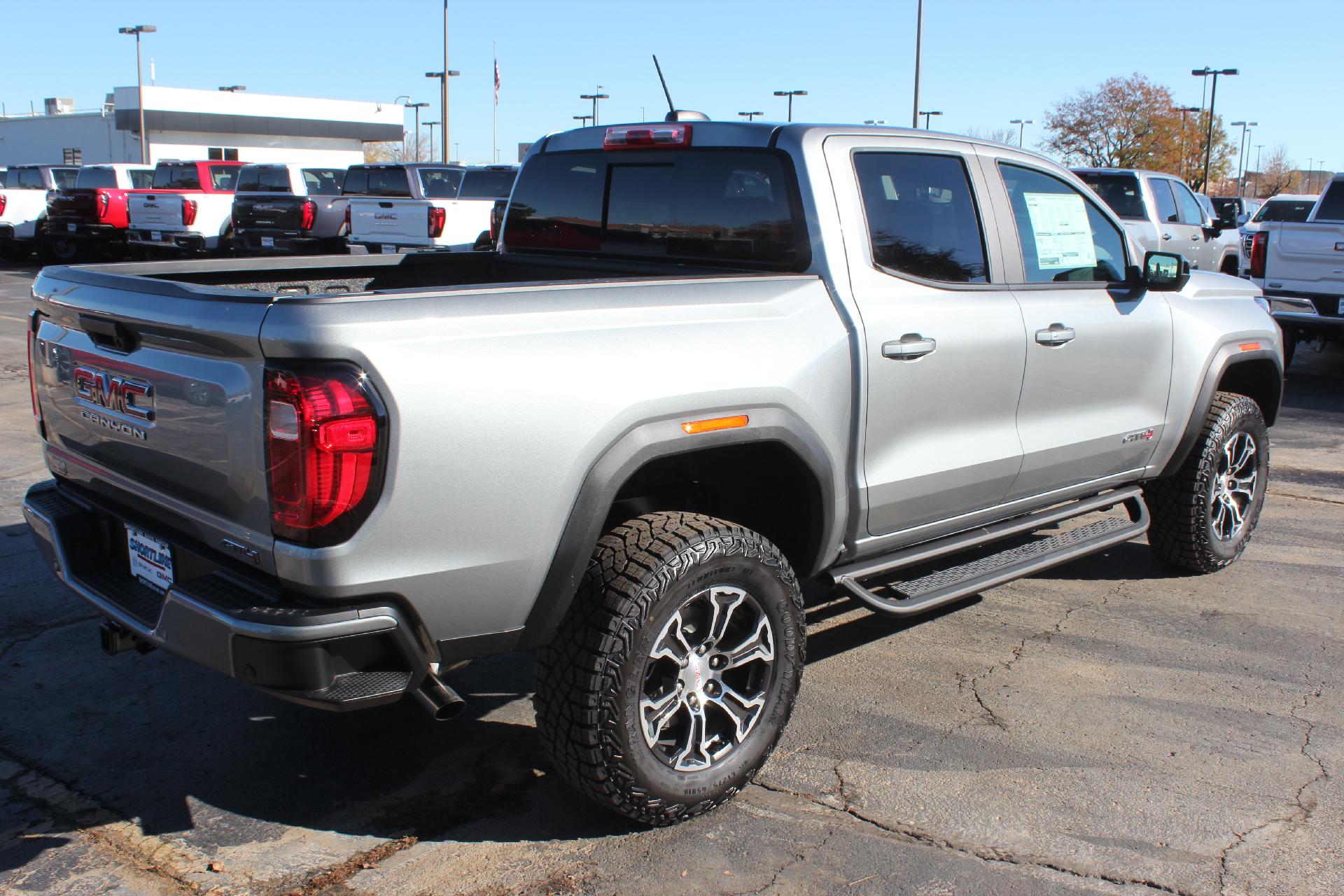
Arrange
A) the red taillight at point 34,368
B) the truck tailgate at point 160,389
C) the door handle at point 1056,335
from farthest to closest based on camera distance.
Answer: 1. the door handle at point 1056,335
2. the red taillight at point 34,368
3. the truck tailgate at point 160,389

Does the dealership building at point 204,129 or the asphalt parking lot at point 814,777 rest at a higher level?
the dealership building at point 204,129

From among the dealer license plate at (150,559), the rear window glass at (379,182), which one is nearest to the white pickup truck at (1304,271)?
the dealer license plate at (150,559)

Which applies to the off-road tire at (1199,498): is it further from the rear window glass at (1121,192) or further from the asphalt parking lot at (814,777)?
the rear window glass at (1121,192)

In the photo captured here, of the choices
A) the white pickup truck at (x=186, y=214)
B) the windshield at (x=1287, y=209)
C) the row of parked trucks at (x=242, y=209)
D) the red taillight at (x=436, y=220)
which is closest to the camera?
the red taillight at (x=436, y=220)

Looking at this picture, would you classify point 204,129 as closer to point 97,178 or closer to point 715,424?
point 97,178

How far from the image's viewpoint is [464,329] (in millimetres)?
2836

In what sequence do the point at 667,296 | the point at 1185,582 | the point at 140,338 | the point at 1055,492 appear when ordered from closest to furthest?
the point at 140,338 < the point at 667,296 < the point at 1055,492 < the point at 1185,582

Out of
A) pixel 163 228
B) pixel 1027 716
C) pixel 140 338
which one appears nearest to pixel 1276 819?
pixel 1027 716

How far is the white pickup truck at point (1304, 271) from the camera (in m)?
11.4

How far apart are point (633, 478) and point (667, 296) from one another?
0.55 meters

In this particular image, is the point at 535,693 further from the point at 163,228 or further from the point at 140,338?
the point at 163,228

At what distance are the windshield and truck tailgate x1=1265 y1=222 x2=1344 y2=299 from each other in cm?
1604

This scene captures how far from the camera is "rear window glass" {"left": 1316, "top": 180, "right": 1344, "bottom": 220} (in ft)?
43.9

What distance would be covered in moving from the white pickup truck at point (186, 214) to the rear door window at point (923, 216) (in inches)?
689
